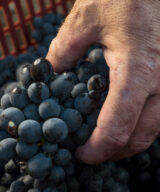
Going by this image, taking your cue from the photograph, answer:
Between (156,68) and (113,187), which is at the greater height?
(156,68)

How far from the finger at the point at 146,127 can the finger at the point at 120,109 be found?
0.05 m

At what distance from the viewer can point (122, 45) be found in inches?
33.6

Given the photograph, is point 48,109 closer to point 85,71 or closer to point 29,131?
point 29,131

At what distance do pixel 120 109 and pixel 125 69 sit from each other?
4.9 inches

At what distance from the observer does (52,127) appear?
2.55ft

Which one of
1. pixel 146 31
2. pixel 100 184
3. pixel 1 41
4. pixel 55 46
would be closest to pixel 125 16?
pixel 146 31

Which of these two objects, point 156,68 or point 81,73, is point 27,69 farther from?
point 156,68

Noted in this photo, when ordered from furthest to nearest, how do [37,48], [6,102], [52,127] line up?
[37,48] < [6,102] < [52,127]

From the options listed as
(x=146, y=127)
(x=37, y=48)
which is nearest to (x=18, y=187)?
(x=146, y=127)

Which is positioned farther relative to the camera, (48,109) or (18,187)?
(18,187)

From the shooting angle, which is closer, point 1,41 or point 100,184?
point 100,184

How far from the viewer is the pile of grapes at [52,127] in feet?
2.62

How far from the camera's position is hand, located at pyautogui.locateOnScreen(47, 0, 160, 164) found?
82cm

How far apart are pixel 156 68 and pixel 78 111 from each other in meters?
0.28
